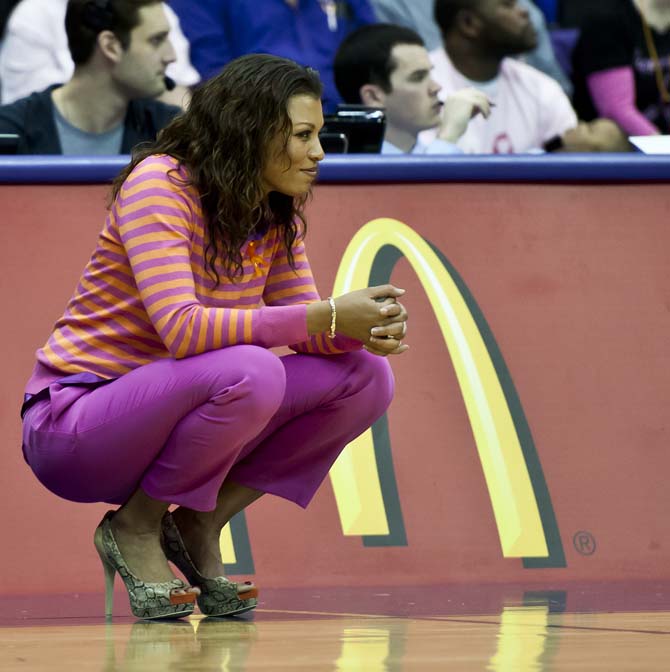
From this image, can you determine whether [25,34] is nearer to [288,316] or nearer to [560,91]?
[560,91]

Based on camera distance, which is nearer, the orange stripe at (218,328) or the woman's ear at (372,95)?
the orange stripe at (218,328)

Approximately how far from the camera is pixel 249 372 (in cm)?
208

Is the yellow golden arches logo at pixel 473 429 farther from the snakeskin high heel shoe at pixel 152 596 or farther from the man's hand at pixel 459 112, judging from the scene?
the man's hand at pixel 459 112

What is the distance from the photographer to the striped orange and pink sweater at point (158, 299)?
211cm

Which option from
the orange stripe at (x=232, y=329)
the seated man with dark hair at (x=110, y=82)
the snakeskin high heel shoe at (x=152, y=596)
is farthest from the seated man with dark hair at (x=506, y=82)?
the snakeskin high heel shoe at (x=152, y=596)

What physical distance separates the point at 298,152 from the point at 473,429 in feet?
2.79

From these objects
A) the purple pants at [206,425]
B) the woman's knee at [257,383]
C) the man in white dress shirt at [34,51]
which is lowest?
the purple pants at [206,425]

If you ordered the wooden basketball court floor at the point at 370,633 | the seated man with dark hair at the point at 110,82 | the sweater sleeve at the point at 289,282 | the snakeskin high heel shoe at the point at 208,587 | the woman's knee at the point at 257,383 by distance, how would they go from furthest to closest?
the seated man with dark hair at the point at 110,82 → the sweater sleeve at the point at 289,282 → the snakeskin high heel shoe at the point at 208,587 → the woman's knee at the point at 257,383 → the wooden basketball court floor at the point at 370,633

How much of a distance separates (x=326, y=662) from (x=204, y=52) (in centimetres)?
357

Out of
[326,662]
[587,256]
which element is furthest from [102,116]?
[326,662]

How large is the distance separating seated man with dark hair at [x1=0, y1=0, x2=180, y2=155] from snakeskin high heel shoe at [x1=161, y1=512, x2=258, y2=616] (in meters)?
1.84

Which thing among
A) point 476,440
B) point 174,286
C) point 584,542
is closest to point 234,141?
point 174,286

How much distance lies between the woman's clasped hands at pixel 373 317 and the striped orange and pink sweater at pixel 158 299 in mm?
66

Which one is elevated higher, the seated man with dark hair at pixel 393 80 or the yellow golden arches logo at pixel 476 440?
the seated man with dark hair at pixel 393 80
